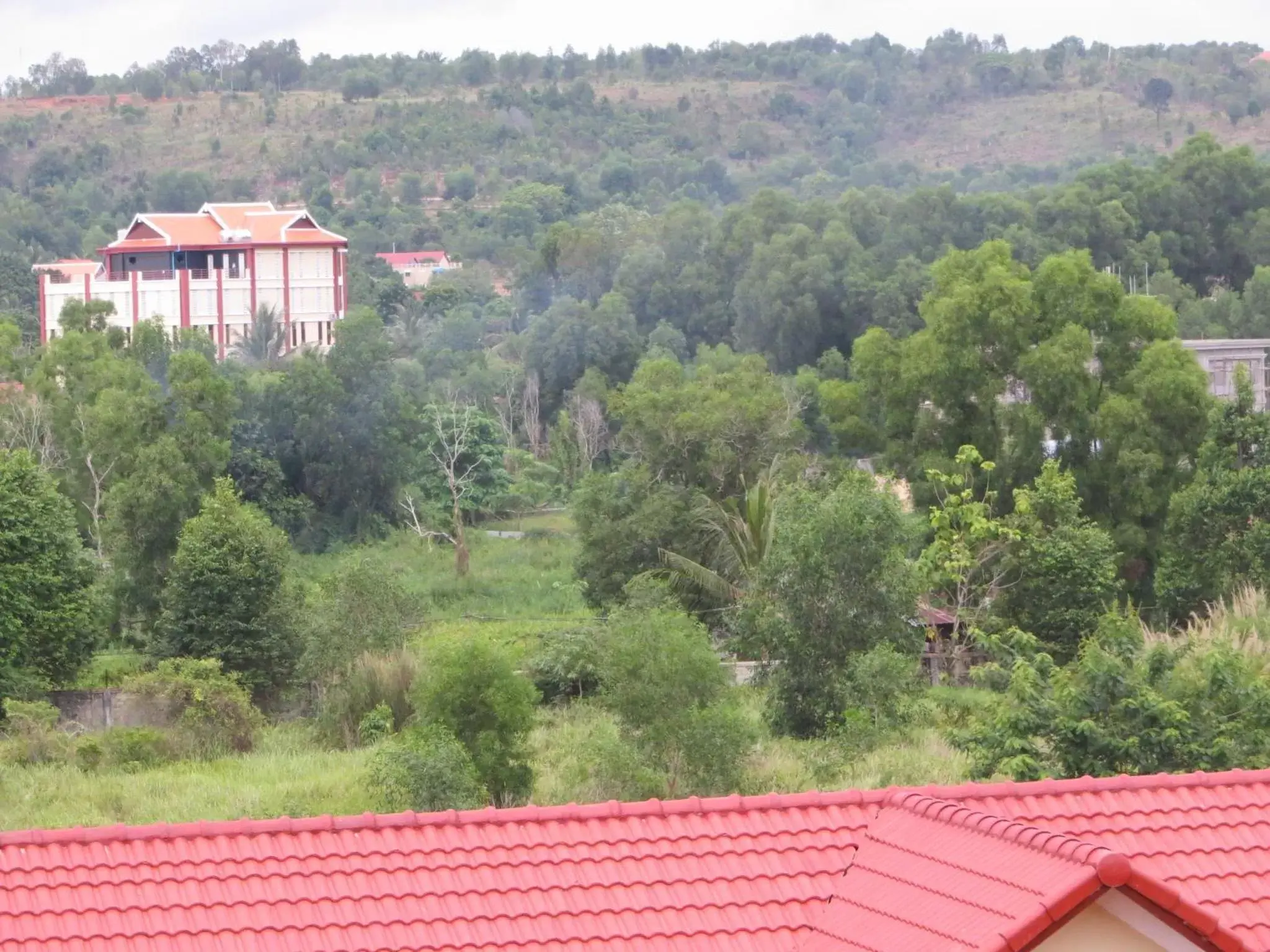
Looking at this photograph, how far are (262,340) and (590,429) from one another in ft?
42.4

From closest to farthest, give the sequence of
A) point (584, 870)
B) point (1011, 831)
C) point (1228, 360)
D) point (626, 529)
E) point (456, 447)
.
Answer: point (1011, 831) < point (584, 870) < point (626, 529) < point (1228, 360) < point (456, 447)

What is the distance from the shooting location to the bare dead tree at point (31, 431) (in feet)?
98.5

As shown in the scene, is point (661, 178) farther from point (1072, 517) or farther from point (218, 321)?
point (1072, 517)

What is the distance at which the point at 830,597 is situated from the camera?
669 inches

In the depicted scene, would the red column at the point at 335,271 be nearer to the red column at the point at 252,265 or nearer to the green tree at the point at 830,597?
the red column at the point at 252,265

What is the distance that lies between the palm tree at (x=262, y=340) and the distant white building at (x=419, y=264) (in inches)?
771

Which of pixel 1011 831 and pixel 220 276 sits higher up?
pixel 1011 831

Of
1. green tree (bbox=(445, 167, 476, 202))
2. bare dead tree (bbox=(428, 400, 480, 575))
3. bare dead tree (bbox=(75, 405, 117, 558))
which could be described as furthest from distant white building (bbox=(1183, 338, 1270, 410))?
green tree (bbox=(445, 167, 476, 202))

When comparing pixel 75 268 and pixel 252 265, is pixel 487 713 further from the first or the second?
pixel 75 268

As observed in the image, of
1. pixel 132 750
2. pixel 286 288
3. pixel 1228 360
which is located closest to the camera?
pixel 132 750

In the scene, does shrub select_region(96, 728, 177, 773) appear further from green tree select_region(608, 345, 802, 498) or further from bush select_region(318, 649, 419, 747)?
green tree select_region(608, 345, 802, 498)

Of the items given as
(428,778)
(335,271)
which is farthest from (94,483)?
(335,271)

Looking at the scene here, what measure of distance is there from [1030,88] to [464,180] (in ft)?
144

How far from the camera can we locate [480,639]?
14.7 m
